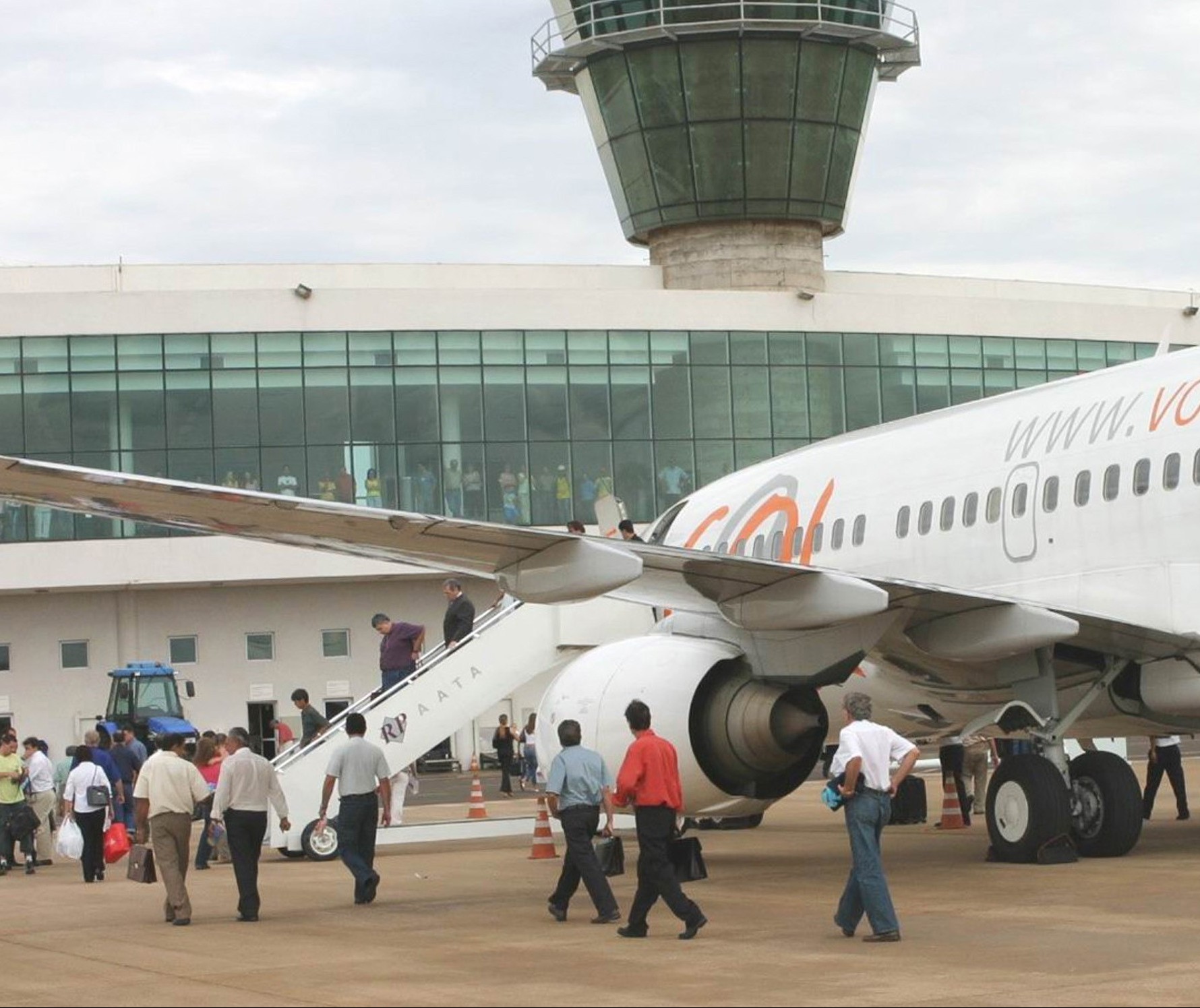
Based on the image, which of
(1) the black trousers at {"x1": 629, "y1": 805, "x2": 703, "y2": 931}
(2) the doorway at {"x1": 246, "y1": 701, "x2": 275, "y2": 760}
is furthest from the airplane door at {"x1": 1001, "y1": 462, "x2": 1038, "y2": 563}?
(2) the doorway at {"x1": 246, "y1": 701, "x2": 275, "y2": 760}

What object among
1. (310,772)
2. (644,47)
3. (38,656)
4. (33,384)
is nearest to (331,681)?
(38,656)

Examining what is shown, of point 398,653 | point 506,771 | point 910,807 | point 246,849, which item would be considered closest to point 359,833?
point 246,849

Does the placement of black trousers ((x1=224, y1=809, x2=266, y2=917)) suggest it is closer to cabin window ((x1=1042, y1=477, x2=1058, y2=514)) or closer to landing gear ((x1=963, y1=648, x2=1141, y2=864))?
landing gear ((x1=963, y1=648, x2=1141, y2=864))

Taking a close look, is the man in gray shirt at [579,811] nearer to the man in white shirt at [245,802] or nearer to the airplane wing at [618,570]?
the airplane wing at [618,570]

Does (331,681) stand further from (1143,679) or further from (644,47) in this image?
(1143,679)

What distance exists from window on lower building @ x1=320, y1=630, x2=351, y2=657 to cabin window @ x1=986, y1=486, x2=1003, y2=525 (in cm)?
3739

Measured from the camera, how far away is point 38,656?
51875 millimetres

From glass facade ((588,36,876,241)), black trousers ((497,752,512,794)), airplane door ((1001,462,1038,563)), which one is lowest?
black trousers ((497,752,512,794))

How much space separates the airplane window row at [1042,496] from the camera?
50.5 ft

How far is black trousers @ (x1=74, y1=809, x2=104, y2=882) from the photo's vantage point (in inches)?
824

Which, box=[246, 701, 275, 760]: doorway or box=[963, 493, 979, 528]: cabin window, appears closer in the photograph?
box=[963, 493, 979, 528]: cabin window

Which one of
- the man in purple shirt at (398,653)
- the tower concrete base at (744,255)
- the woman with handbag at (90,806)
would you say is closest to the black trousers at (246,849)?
the woman with handbag at (90,806)

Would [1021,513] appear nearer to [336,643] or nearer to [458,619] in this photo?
[458,619]

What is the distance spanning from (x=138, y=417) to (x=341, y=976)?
40674 millimetres
